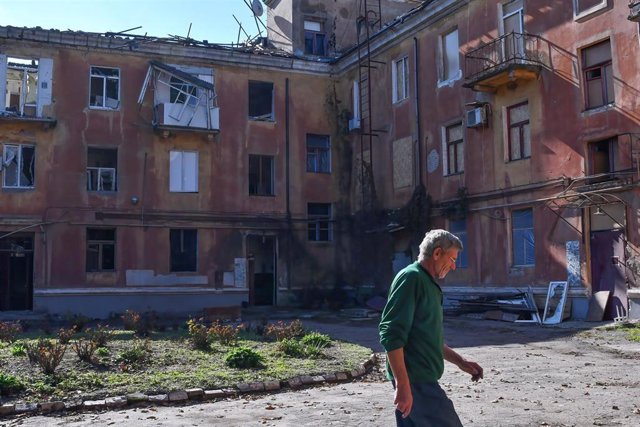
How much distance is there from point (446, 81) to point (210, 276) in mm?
11998

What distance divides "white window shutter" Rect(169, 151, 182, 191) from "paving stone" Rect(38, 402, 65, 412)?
65.1ft

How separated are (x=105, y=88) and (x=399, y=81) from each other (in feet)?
38.2

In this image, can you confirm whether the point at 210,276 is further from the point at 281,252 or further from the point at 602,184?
the point at 602,184

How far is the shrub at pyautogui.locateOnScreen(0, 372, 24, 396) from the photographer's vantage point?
8945mm

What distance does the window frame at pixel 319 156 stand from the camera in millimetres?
30969

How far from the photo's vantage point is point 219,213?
28.5m

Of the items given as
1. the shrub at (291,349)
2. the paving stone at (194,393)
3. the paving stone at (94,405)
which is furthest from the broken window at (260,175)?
the paving stone at (94,405)

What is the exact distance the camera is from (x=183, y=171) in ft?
92.7

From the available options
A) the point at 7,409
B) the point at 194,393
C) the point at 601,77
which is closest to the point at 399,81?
the point at 601,77

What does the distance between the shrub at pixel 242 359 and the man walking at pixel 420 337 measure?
685cm

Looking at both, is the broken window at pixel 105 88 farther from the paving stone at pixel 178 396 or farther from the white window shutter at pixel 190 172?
the paving stone at pixel 178 396

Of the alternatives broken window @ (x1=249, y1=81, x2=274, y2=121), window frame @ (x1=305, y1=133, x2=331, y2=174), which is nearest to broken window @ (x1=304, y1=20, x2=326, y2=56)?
broken window @ (x1=249, y1=81, x2=274, y2=121)

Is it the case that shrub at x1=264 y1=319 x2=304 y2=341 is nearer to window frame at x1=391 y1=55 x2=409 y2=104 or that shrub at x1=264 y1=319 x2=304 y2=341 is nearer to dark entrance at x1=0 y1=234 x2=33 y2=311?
dark entrance at x1=0 y1=234 x2=33 y2=311

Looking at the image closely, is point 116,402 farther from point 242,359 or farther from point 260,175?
point 260,175
